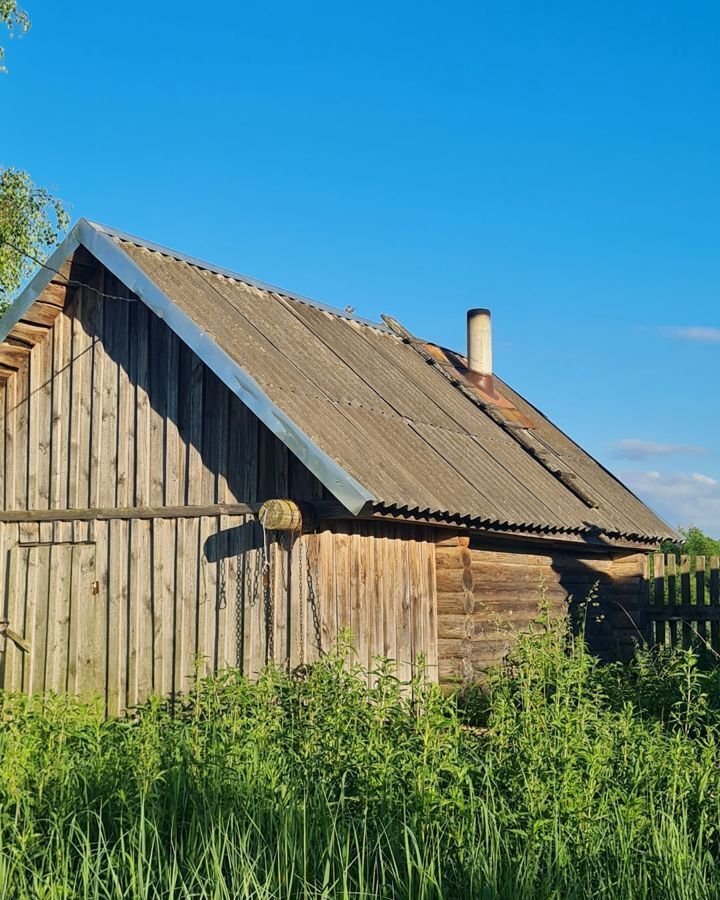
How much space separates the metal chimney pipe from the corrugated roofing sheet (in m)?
1.81

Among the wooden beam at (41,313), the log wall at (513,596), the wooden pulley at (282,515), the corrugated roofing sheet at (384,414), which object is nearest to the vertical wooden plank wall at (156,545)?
the wooden beam at (41,313)

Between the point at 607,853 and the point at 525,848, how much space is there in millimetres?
388

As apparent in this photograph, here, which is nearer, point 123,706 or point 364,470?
point 364,470

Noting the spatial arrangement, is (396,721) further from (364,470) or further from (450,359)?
(450,359)

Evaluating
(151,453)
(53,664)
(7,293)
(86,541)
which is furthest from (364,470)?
(7,293)

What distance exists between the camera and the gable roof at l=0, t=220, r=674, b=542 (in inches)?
393

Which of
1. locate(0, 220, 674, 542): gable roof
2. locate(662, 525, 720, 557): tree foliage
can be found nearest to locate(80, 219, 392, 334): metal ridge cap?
locate(0, 220, 674, 542): gable roof

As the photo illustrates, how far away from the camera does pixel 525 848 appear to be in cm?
559

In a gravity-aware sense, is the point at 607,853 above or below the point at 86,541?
below

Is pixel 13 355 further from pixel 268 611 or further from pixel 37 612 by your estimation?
pixel 268 611

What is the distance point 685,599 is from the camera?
1563cm

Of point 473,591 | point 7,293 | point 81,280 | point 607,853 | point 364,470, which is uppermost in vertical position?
point 7,293

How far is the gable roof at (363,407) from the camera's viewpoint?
9984 millimetres

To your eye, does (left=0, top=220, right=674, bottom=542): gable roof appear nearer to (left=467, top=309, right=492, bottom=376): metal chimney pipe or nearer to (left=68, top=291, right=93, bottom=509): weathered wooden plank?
(left=68, top=291, right=93, bottom=509): weathered wooden plank
